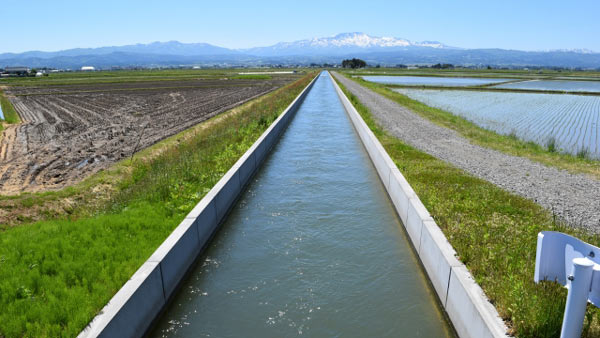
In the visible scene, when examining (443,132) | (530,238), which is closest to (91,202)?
(530,238)

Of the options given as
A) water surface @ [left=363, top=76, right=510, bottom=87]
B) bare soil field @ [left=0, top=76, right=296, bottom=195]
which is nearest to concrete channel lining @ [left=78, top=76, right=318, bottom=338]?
bare soil field @ [left=0, top=76, right=296, bottom=195]

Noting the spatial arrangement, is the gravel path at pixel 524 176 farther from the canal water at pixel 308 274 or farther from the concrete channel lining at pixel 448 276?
the canal water at pixel 308 274

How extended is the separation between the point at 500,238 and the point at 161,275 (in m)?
5.44

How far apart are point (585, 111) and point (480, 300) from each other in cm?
3386

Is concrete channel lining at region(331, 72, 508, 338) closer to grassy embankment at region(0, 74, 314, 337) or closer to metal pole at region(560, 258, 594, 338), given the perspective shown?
metal pole at region(560, 258, 594, 338)

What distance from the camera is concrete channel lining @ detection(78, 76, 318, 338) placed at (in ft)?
13.2

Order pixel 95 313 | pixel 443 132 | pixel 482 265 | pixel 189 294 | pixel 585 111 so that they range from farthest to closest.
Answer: pixel 585 111 < pixel 443 132 < pixel 189 294 < pixel 482 265 < pixel 95 313

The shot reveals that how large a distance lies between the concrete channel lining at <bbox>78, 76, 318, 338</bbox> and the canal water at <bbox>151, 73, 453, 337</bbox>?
279mm

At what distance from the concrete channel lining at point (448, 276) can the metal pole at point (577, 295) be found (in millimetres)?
695

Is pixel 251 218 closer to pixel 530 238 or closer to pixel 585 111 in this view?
pixel 530 238

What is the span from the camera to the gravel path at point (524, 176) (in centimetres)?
801

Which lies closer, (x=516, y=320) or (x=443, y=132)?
(x=516, y=320)

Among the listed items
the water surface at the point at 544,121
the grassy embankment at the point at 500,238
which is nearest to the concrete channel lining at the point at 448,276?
the grassy embankment at the point at 500,238

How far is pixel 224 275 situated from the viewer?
6246 mm
